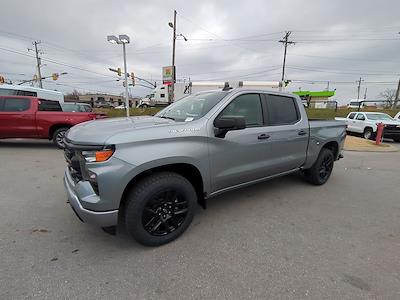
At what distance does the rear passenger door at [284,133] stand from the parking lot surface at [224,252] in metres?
0.67

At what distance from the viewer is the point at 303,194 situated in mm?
4457

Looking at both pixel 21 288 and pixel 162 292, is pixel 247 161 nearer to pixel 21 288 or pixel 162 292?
pixel 162 292

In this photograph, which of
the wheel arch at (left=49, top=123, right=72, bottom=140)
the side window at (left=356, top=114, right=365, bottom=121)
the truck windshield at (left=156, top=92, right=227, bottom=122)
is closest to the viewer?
the truck windshield at (left=156, top=92, right=227, bottom=122)

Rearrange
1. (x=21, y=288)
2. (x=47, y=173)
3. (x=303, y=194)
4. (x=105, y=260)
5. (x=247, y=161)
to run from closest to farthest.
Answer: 1. (x=21, y=288)
2. (x=105, y=260)
3. (x=247, y=161)
4. (x=303, y=194)
5. (x=47, y=173)

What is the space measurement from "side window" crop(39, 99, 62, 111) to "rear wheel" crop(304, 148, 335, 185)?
8.27 metres

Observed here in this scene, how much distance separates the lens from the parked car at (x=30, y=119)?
25.8 ft

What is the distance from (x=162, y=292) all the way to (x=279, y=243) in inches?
57.9

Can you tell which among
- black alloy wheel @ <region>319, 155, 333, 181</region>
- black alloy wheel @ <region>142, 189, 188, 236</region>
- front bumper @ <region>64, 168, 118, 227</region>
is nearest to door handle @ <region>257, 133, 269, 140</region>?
black alloy wheel @ <region>142, 189, 188, 236</region>

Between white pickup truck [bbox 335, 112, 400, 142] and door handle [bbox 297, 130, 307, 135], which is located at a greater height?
door handle [bbox 297, 130, 307, 135]

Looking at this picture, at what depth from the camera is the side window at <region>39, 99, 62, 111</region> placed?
26.9 feet

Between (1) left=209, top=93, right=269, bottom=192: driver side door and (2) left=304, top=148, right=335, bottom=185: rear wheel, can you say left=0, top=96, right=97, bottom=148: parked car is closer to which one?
(1) left=209, top=93, right=269, bottom=192: driver side door

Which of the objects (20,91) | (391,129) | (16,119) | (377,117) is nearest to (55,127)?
(16,119)

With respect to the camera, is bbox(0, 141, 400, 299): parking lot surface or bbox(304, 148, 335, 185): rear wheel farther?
bbox(304, 148, 335, 185): rear wheel

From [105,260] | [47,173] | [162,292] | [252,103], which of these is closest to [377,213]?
[252,103]
